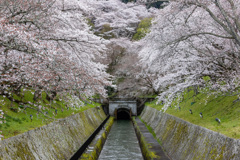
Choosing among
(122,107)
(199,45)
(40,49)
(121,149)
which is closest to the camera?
(40,49)

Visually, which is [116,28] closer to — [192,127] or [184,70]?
[184,70]

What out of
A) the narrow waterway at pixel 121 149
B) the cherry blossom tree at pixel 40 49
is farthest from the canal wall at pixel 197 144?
the cherry blossom tree at pixel 40 49

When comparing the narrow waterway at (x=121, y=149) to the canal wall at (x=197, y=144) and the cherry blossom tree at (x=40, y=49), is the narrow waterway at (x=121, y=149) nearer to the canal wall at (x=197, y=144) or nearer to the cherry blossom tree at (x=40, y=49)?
the canal wall at (x=197, y=144)

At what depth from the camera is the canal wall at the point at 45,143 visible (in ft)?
19.3

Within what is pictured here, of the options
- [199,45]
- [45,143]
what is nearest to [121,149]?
[45,143]

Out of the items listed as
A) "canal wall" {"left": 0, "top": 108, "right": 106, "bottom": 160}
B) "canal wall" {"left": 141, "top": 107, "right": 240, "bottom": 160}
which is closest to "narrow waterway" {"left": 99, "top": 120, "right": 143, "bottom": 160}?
"canal wall" {"left": 0, "top": 108, "right": 106, "bottom": 160}

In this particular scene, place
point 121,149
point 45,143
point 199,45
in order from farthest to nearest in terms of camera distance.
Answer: point 121,149, point 199,45, point 45,143

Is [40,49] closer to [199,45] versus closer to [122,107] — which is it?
[199,45]

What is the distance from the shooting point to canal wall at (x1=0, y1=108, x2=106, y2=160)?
19.3ft

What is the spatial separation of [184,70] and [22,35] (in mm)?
7790

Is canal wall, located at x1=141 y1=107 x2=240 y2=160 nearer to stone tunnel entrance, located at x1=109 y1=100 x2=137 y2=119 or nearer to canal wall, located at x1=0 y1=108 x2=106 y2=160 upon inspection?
canal wall, located at x1=0 y1=108 x2=106 y2=160

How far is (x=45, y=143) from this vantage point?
7.96 meters

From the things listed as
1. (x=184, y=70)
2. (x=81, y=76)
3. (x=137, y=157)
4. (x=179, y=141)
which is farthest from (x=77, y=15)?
(x=137, y=157)

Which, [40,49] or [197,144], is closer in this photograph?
[40,49]
